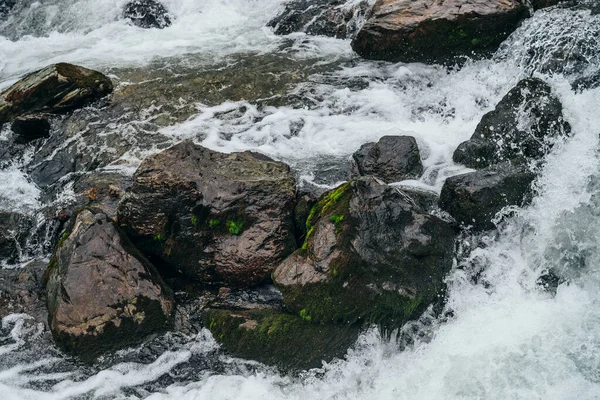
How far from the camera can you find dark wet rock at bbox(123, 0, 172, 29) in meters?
13.3

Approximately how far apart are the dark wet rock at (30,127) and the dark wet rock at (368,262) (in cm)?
517

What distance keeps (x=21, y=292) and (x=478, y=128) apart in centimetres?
605

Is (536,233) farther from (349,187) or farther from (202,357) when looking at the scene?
(202,357)

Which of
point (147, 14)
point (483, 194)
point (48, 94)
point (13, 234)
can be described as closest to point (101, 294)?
point (13, 234)

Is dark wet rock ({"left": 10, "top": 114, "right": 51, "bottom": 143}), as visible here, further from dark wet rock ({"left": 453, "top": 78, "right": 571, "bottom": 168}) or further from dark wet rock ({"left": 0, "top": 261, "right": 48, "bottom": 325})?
dark wet rock ({"left": 453, "top": 78, "right": 571, "bottom": 168})

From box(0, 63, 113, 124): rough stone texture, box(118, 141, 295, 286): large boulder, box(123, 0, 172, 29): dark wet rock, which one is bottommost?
box(118, 141, 295, 286): large boulder

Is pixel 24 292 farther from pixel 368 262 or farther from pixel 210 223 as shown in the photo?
pixel 368 262

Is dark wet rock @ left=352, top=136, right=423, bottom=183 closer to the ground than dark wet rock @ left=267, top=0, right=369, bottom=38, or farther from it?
closer to the ground

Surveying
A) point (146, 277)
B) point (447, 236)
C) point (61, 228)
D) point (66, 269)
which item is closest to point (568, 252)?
point (447, 236)

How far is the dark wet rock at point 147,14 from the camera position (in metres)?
13.3

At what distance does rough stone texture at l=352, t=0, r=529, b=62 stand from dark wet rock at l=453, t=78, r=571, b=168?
216 centimetres

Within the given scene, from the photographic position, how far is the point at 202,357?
19.5 feet

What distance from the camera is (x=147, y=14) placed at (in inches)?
528

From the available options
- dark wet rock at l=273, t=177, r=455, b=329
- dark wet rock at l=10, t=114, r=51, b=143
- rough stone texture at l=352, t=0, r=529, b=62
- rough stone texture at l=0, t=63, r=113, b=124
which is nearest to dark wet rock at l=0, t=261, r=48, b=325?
dark wet rock at l=273, t=177, r=455, b=329
